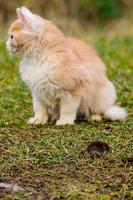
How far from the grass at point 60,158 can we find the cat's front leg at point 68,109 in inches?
3.1

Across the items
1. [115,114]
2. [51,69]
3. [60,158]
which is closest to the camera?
[60,158]

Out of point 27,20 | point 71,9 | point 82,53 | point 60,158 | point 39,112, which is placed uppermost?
point 71,9

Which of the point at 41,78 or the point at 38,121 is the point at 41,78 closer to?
the point at 41,78

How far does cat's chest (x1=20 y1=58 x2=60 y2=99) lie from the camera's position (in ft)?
18.0

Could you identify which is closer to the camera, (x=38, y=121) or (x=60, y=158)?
(x=60, y=158)

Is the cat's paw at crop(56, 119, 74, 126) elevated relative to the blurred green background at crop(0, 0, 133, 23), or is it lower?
lower

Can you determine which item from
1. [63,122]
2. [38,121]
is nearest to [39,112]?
[38,121]

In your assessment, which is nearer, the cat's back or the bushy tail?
the cat's back

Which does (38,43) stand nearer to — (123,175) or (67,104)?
(67,104)

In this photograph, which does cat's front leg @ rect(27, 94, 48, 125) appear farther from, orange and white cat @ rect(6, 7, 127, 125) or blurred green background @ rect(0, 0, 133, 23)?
blurred green background @ rect(0, 0, 133, 23)

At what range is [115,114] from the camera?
5.93m

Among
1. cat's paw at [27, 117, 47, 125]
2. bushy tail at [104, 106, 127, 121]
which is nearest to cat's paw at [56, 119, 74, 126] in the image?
cat's paw at [27, 117, 47, 125]

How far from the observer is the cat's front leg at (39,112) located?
5742mm

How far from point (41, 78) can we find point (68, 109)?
0.37 m
